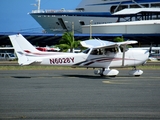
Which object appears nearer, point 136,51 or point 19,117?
point 19,117

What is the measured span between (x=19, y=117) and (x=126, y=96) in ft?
16.5

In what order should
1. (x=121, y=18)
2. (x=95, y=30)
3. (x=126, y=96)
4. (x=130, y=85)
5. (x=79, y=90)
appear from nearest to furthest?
(x=126, y=96)
(x=79, y=90)
(x=130, y=85)
(x=95, y=30)
(x=121, y=18)

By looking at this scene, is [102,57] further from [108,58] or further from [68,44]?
[68,44]

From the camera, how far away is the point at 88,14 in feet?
344

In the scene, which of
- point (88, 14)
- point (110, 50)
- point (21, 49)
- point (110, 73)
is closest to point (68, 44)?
point (88, 14)

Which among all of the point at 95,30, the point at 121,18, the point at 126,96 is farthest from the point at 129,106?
the point at 121,18

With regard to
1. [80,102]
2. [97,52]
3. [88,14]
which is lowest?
[80,102]

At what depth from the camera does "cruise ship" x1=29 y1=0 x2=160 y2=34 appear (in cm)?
10338

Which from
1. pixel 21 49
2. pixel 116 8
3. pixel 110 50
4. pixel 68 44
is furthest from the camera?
pixel 116 8

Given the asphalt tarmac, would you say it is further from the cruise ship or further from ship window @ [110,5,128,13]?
ship window @ [110,5,128,13]

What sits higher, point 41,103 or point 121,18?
point 121,18

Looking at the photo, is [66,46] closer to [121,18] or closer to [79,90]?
[121,18]

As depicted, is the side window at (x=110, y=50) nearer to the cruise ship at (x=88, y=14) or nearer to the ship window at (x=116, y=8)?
the cruise ship at (x=88, y=14)

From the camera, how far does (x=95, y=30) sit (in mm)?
90438
